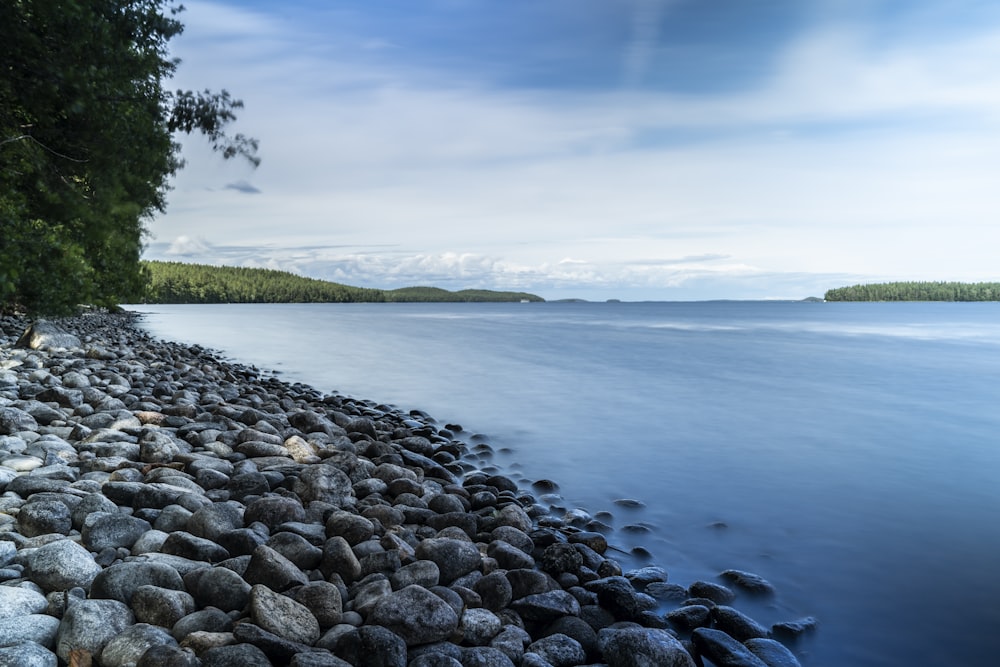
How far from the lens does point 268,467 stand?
855 cm

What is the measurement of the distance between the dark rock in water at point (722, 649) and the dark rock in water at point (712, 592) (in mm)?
1184

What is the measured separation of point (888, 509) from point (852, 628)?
15.7 feet

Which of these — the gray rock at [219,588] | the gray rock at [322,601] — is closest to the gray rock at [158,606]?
the gray rock at [219,588]

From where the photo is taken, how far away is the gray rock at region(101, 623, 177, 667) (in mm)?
3982

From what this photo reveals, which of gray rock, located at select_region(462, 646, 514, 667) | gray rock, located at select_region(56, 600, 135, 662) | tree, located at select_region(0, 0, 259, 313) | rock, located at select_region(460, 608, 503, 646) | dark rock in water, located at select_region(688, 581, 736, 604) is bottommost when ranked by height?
dark rock in water, located at select_region(688, 581, 736, 604)

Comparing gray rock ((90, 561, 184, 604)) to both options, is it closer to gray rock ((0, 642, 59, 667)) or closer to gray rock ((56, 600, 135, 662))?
gray rock ((56, 600, 135, 662))

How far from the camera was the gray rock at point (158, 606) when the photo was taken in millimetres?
4461

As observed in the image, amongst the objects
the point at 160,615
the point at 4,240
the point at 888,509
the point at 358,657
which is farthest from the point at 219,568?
the point at 888,509

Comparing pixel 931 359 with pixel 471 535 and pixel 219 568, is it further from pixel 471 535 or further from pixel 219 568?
pixel 219 568

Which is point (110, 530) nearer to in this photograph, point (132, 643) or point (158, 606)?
point (158, 606)

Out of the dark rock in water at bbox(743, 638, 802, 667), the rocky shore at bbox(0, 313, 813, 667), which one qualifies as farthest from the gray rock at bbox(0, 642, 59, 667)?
the dark rock in water at bbox(743, 638, 802, 667)

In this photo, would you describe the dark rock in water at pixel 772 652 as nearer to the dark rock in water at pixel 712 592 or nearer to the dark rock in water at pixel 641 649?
the dark rock in water at pixel 641 649

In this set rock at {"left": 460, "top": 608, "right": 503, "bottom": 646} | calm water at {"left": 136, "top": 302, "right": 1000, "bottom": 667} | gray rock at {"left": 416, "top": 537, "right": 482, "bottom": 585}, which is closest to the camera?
rock at {"left": 460, "top": 608, "right": 503, "bottom": 646}

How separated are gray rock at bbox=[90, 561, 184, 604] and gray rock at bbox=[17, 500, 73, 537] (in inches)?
54.6
